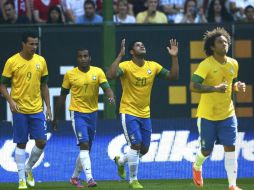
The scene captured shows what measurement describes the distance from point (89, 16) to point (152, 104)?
7.05ft

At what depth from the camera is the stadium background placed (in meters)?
17.2

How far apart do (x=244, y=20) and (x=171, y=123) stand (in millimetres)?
3318

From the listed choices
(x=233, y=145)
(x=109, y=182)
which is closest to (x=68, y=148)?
(x=109, y=182)

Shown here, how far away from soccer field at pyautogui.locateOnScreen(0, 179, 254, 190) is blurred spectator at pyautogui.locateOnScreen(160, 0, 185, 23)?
4183 mm

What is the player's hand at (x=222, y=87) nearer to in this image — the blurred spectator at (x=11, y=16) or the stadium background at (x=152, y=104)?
the stadium background at (x=152, y=104)

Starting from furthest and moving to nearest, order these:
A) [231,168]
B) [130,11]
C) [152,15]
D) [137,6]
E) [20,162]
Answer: [137,6] → [130,11] → [152,15] → [20,162] → [231,168]

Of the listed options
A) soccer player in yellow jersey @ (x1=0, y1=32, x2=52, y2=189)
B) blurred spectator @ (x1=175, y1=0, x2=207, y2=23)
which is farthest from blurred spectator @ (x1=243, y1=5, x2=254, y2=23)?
soccer player in yellow jersey @ (x1=0, y1=32, x2=52, y2=189)

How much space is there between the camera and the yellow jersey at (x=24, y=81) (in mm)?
14914

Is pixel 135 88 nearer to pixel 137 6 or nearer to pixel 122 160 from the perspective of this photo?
pixel 122 160

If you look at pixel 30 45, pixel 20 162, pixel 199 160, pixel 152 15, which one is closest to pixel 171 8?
pixel 152 15

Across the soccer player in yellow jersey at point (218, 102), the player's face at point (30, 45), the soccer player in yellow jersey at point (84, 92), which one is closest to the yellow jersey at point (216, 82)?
the soccer player in yellow jersey at point (218, 102)

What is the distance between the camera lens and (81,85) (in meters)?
15.4

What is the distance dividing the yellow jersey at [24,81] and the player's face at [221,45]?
3020 mm

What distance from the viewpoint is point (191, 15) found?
19516 millimetres
